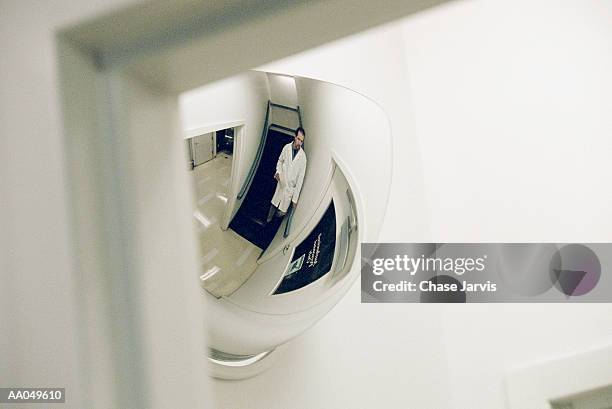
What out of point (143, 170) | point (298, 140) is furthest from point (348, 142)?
point (143, 170)

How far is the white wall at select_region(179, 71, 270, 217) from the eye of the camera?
391 mm

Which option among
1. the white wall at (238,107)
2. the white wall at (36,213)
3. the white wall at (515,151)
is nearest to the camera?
the white wall at (36,213)

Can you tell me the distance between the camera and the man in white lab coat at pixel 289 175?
43cm

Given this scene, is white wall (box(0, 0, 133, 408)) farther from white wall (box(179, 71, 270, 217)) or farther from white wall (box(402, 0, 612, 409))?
white wall (box(402, 0, 612, 409))

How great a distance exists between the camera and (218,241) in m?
0.41

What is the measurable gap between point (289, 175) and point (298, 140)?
1.0 inches

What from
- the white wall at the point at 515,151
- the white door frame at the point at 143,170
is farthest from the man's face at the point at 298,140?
the white wall at the point at 515,151

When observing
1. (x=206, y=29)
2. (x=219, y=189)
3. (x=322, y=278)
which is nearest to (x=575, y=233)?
(x=322, y=278)

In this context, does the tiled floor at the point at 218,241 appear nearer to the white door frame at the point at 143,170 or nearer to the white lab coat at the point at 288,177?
the white lab coat at the point at 288,177

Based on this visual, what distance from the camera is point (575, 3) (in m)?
0.82

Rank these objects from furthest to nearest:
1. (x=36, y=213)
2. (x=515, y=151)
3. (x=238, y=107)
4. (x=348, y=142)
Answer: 1. (x=515, y=151)
2. (x=348, y=142)
3. (x=238, y=107)
4. (x=36, y=213)

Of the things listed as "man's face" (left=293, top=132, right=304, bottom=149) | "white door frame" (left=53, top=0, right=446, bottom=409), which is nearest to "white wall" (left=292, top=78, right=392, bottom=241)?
"man's face" (left=293, top=132, right=304, bottom=149)

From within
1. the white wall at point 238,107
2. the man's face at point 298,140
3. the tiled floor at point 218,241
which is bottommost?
the tiled floor at point 218,241

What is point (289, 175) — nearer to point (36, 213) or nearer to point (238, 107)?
point (238, 107)
